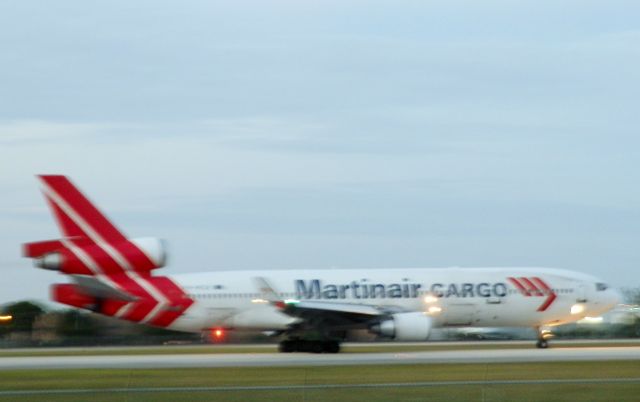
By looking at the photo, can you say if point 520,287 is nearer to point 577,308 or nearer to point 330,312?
point 577,308

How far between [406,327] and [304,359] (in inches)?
211

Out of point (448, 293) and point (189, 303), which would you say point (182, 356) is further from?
point (448, 293)

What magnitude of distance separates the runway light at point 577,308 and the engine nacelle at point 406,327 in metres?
7.40

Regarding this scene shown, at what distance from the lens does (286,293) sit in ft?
140

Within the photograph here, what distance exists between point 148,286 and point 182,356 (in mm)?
3973

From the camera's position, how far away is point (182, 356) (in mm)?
39094

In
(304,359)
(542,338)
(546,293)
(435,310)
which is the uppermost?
(546,293)

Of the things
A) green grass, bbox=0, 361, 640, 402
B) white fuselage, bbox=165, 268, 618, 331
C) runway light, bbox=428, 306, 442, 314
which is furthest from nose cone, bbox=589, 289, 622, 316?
green grass, bbox=0, 361, 640, 402

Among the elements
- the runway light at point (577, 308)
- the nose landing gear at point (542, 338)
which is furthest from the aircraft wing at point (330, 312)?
the runway light at point (577, 308)

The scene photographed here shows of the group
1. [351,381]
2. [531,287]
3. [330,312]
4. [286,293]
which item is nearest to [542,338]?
[531,287]

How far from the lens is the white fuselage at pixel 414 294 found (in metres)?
42.5

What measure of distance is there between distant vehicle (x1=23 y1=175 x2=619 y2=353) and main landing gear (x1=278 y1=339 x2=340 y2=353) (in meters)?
0.03

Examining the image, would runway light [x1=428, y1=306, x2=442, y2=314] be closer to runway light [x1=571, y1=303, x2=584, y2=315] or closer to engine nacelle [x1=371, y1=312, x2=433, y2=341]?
engine nacelle [x1=371, y1=312, x2=433, y2=341]

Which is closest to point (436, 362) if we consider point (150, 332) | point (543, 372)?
point (543, 372)
